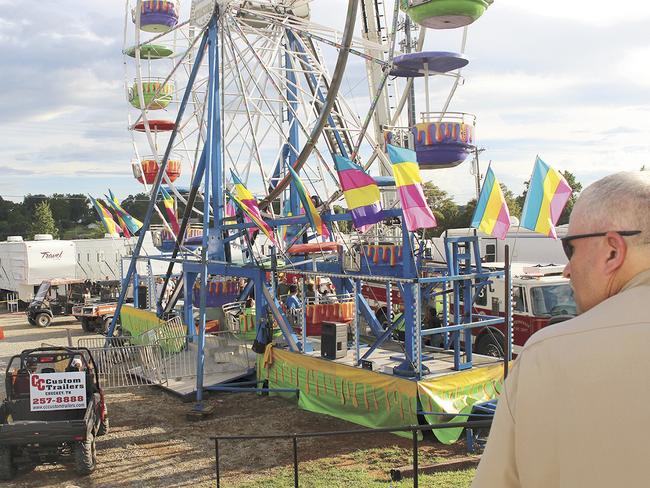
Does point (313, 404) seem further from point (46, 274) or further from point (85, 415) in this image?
point (46, 274)

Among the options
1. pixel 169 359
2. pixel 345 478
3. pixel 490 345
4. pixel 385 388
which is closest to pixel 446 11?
pixel 385 388

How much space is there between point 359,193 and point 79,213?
9040cm

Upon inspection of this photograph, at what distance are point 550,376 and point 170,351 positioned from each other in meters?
15.0

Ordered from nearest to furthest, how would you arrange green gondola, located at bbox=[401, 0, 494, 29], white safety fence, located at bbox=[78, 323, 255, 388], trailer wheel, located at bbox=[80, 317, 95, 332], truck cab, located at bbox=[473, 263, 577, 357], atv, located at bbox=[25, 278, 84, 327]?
green gondola, located at bbox=[401, 0, 494, 29] < truck cab, located at bbox=[473, 263, 577, 357] < white safety fence, located at bbox=[78, 323, 255, 388] < trailer wheel, located at bbox=[80, 317, 95, 332] < atv, located at bbox=[25, 278, 84, 327]

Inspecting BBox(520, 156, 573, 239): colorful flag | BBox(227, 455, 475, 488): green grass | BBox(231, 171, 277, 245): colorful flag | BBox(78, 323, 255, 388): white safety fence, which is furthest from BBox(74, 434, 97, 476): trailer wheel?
BBox(520, 156, 573, 239): colorful flag

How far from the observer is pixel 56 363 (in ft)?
32.7

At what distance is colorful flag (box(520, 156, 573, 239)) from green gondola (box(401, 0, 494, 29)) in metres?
3.49

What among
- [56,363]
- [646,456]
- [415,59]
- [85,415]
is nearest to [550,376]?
[646,456]

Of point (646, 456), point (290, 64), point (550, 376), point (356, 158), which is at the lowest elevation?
point (646, 456)

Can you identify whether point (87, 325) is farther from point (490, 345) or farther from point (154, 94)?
point (490, 345)

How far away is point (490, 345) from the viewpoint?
14070 millimetres

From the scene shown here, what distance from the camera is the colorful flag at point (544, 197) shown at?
950 cm

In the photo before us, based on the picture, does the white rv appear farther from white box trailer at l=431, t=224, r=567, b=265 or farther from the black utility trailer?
the black utility trailer

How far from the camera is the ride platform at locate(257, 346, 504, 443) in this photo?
10094mm
